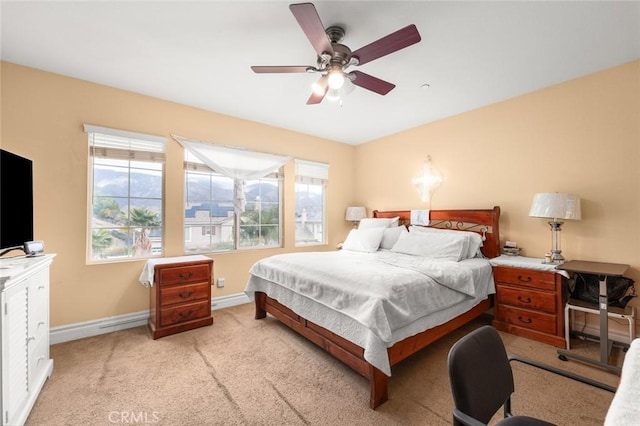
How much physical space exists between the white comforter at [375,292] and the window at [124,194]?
146 cm

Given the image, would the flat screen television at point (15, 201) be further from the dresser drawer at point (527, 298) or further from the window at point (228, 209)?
the dresser drawer at point (527, 298)

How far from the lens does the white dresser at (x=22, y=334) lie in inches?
55.8

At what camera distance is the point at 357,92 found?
3029mm

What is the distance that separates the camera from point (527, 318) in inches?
105

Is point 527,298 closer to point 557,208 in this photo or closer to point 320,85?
point 557,208

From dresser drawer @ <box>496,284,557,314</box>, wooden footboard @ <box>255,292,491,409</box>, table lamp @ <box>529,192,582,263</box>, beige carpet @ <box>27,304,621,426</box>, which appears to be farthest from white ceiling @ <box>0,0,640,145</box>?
beige carpet @ <box>27,304,621,426</box>

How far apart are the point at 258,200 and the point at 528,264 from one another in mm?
3395

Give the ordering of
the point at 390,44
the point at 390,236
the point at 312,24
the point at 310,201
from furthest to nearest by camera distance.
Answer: the point at 310,201 → the point at 390,236 → the point at 390,44 → the point at 312,24

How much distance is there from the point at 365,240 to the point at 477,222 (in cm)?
145

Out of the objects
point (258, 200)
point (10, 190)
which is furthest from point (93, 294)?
point (258, 200)

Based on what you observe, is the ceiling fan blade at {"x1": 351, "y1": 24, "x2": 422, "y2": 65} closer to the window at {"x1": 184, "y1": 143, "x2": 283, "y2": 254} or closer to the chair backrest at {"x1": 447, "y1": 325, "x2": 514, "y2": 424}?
the chair backrest at {"x1": 447, "y1": 325, "x2": 514, "y2": 424}

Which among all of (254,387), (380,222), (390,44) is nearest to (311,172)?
(380,222)

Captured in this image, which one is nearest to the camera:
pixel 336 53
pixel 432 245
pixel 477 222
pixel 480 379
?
pixel 480 379

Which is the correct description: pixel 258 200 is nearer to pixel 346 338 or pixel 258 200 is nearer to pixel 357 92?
pixel 357 92
